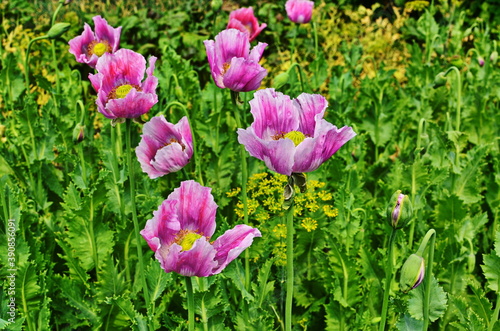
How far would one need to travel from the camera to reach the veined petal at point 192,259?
1071 millimetres

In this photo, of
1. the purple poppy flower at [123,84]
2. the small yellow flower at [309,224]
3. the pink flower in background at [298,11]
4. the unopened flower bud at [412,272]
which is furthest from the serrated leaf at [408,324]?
the pink flower in background at [298,11]

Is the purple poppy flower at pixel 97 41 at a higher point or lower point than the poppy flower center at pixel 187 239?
higher

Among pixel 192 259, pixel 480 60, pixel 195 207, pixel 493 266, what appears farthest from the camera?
pixel 480 60

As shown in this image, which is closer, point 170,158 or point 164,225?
point 164,225

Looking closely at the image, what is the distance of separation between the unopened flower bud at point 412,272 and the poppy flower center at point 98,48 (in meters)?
1.45

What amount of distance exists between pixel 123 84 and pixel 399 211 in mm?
883

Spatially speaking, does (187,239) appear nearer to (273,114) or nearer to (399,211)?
(273,114)

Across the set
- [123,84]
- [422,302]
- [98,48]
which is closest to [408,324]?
[422,302]

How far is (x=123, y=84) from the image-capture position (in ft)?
5.43

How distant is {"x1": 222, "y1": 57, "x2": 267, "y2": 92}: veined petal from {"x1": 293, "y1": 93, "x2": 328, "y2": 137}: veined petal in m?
0.37

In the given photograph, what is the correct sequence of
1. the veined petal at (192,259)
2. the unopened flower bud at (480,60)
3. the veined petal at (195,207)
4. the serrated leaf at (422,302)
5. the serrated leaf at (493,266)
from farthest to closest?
the unopened flower bud at (480,60), the serrated leaf at (493,266), the serrated leaf at (422,302), the veined petal at (195,207), the veined petal at (192,259)

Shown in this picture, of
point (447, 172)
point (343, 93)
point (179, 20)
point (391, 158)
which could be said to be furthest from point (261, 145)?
point (179, 20)

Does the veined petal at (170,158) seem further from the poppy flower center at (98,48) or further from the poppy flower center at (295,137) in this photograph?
the poppy flower center at (98,48)

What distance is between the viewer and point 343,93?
296cm
